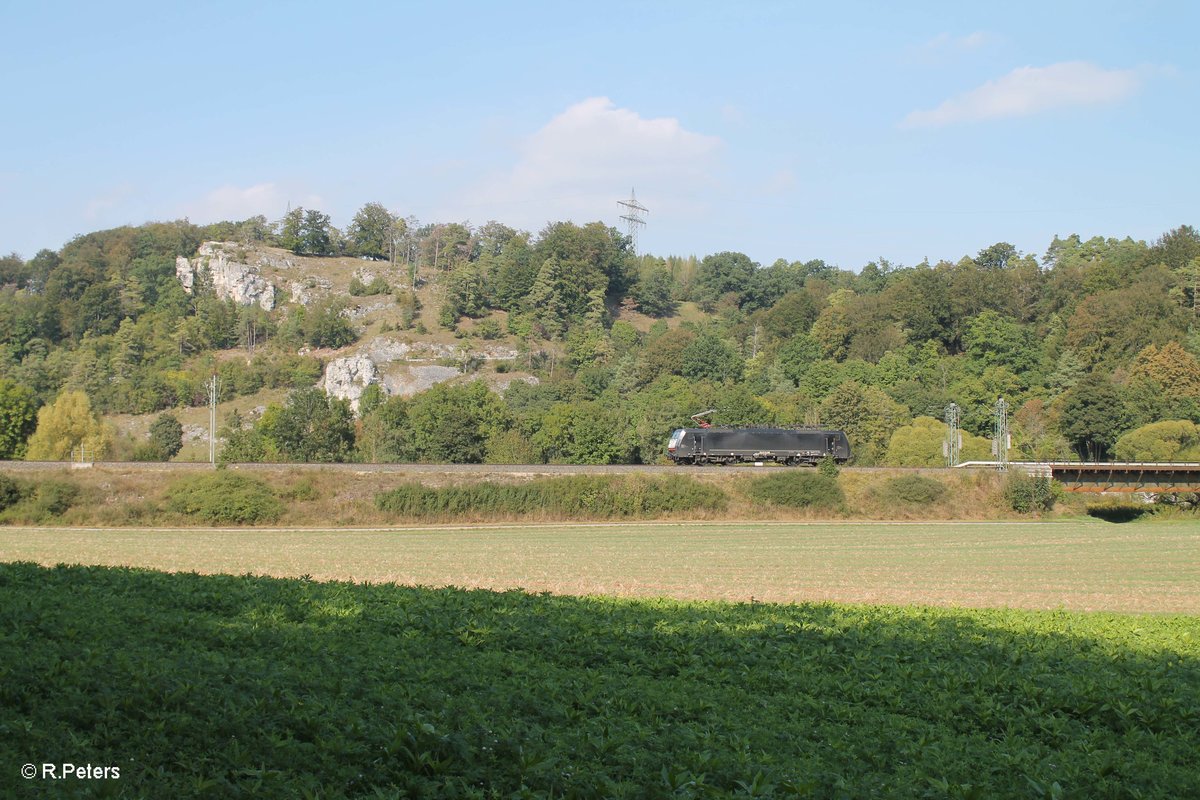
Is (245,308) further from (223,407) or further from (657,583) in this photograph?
(657,583)

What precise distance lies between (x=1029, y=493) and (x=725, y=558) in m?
30.8

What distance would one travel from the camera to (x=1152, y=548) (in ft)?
132

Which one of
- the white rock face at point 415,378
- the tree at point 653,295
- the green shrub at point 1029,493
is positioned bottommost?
the green shrub at point 1029,493

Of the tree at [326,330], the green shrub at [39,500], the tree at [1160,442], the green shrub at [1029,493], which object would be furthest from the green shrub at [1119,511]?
the tree at [326,330]

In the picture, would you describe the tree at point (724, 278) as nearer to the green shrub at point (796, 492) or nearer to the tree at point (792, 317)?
the tree at point (792, 317)

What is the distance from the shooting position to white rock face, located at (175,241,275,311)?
167750mm

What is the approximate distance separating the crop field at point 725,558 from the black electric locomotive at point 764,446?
14.7 meters

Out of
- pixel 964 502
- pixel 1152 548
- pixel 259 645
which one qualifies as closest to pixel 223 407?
pixel 964 502

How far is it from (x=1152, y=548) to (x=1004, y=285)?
330 feet

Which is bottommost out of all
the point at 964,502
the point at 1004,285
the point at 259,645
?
the point at 964,502

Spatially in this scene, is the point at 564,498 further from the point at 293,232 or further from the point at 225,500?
the point at 293,232

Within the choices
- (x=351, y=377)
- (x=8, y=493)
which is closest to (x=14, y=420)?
(x=351, y=377)

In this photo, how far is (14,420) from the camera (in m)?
93.9

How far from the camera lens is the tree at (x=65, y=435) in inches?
3551
